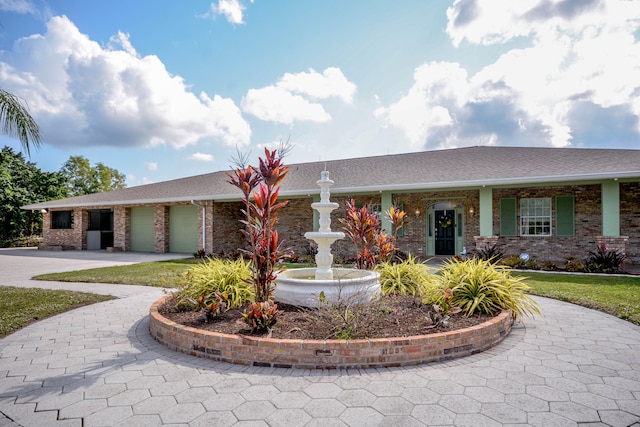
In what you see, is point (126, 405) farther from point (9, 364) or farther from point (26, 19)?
point (26, 19)

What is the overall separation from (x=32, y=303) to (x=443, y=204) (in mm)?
13134

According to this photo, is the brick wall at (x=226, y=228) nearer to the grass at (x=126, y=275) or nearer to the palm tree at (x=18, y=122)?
the grass at (x=126, y=275)

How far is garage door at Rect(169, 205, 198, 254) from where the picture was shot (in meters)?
17.0

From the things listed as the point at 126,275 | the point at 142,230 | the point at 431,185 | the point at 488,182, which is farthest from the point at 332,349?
the point at 142,230

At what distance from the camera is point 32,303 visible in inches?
251

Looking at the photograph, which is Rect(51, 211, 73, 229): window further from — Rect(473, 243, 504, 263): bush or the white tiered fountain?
Rect(473, 243, 504, 263): bush

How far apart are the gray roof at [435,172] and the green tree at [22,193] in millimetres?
8703

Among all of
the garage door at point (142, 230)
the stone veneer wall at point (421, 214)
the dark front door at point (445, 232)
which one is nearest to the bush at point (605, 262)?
the stone veneer wall at point (421, 214)

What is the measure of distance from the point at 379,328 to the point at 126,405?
102 inches

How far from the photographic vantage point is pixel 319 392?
2932 mm

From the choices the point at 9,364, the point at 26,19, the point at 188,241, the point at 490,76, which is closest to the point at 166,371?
the point at 9,364

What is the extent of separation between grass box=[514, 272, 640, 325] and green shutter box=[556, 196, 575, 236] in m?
2.99

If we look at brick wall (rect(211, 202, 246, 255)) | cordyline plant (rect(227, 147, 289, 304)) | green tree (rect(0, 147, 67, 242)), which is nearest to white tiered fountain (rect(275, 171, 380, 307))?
cordyline plant (rect(227, 147, 289, 304))

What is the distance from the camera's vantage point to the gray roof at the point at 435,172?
10.7 metres
